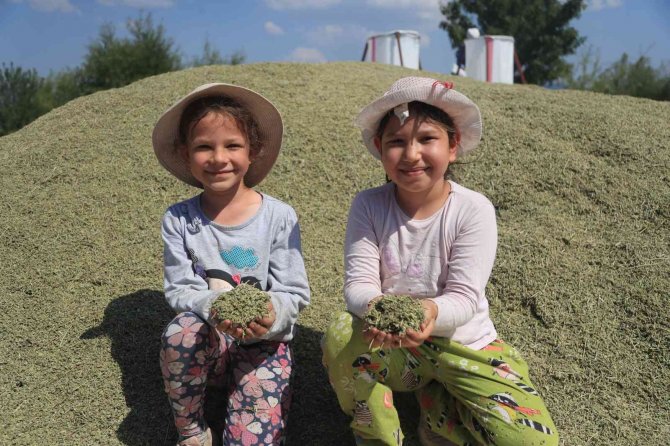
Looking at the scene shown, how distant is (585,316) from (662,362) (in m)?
0.42

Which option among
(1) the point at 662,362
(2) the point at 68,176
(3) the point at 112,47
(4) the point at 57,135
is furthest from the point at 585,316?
(3) the point at 112,47

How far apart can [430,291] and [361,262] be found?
11.9 inches

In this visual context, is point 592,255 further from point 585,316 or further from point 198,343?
point 198,343

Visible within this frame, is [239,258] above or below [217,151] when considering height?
below

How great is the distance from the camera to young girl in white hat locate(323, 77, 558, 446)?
238 centimetres

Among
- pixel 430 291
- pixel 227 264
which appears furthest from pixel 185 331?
pixel 430 291

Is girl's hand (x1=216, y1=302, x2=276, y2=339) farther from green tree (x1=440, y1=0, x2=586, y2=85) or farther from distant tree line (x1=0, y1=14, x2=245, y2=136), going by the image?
green tree (x1=440, y1=0, x2=586, y2=85)

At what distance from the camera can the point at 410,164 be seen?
8.09 ft

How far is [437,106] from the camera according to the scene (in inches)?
99.2

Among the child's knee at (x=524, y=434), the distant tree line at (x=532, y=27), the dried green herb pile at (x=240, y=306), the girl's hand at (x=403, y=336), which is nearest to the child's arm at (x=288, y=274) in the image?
the dried green herb pile at (x=240, y=306)

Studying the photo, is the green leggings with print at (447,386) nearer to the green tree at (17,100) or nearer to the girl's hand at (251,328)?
the girl's hand at (251,328)

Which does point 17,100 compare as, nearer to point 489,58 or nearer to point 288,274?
point 489,58

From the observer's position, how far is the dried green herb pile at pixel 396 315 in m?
2.18

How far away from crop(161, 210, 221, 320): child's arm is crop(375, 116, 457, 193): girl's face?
870 millimetres
